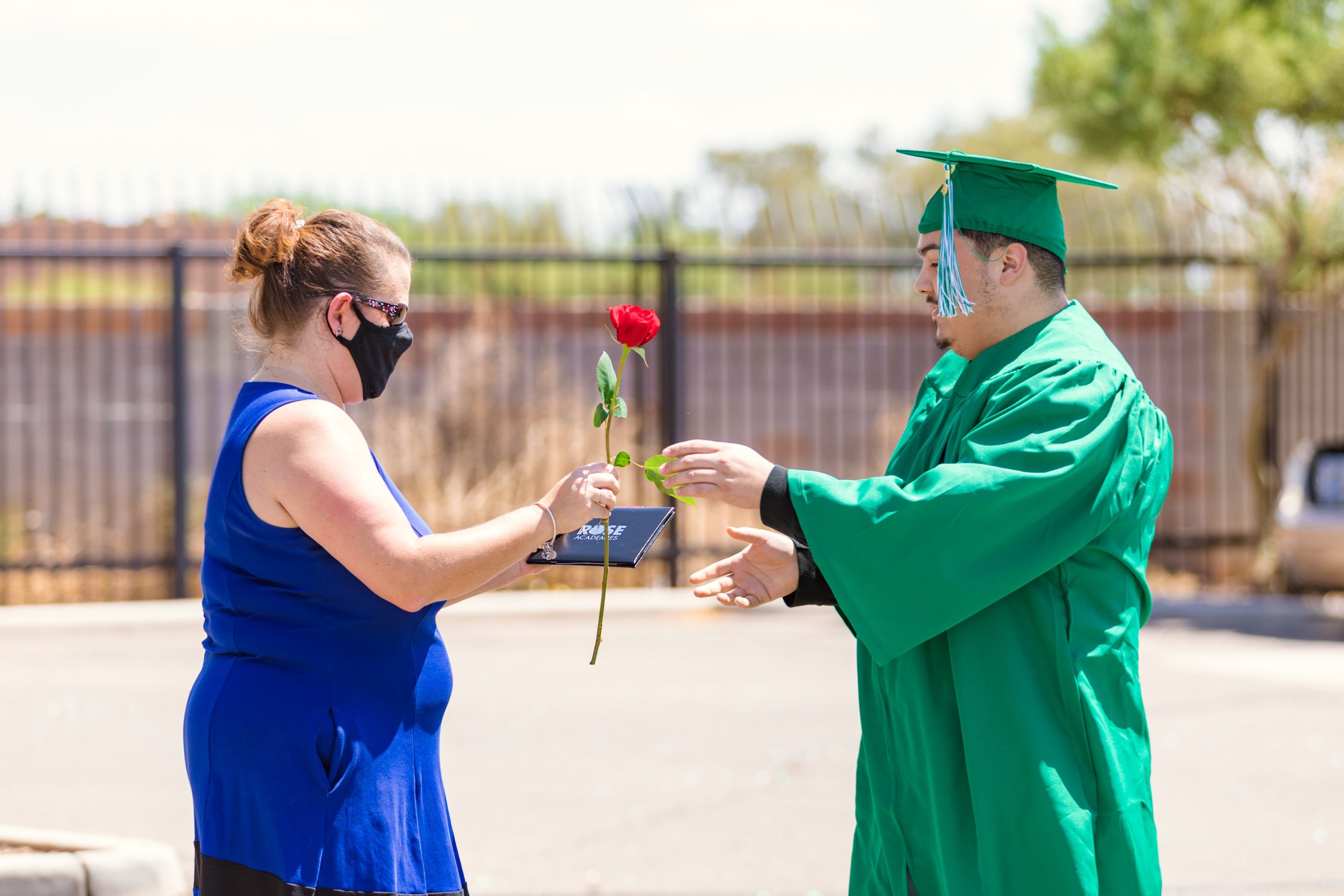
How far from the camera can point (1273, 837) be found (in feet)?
17.2

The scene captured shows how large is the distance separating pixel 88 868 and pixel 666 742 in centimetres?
333

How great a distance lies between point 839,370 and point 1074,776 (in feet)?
36.5

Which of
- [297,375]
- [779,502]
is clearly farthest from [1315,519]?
[297,375]

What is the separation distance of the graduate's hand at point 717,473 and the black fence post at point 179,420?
9.12 m

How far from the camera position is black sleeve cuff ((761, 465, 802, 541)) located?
2.54 meters

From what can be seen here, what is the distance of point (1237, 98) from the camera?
483 inches

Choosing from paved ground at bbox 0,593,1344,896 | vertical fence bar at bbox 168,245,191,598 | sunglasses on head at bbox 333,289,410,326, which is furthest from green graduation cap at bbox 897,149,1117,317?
vertical fence bar at bbox 168,245,191,598

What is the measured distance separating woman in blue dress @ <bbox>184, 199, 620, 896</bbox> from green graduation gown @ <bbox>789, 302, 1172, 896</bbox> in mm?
532

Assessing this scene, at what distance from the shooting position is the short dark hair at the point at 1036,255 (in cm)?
270

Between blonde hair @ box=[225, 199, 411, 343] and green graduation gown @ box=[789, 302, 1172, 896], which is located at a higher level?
blonde hair @ box=[225, 199, 411, 343]

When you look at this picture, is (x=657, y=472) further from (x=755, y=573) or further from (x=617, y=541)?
(x=755, y=573)

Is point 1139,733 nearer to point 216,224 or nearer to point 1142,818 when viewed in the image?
point 1142,818

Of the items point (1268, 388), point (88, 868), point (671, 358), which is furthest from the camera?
point (1268, 388)

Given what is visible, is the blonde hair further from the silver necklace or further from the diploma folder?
the diploma folder
